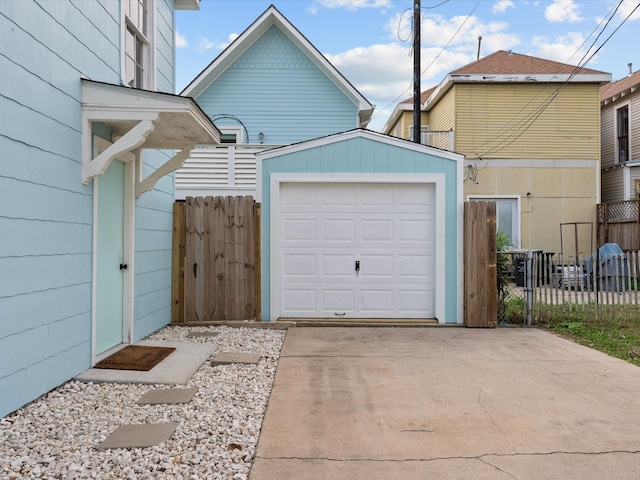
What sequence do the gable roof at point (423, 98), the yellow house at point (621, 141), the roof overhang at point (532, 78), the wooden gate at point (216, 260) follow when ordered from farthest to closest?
the gable roof at point (423, 98) → the yellow house at point (621, 141) → the roof overhang at point (532, 78) → the wooden gate at point (216, 260)

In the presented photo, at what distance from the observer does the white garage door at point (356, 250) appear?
854 centimetres

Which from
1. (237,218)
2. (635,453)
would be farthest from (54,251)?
(635,453)

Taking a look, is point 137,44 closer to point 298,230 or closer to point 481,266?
point 298,230

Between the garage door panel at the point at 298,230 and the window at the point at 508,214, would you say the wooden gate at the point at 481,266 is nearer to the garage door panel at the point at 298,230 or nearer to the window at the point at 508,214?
the garage door panel at the point at 298,230

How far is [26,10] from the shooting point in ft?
13.6

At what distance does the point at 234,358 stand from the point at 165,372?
878mm

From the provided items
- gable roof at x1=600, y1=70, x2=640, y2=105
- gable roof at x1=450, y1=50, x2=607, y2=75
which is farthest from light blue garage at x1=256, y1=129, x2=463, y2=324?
gable roof at x1=600, y1=70, x2=640, y2=105

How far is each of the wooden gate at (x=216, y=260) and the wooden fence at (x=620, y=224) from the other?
1242 centimetres

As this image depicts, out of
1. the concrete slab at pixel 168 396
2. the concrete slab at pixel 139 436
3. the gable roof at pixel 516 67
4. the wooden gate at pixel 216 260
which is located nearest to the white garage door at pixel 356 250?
the wooden gate at pixel 216 260

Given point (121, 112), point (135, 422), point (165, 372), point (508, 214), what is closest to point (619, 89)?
point (508, 214)

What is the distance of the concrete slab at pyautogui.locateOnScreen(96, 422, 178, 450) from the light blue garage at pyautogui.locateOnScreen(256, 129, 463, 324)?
4627 mm

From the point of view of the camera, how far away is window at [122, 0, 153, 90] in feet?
21.5

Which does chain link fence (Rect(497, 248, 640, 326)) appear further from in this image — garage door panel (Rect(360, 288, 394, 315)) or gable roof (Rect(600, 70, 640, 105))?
gable roof (Rect(600, 70, 640, 105))

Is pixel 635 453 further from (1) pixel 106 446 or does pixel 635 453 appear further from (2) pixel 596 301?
(2) pixel 596 301
